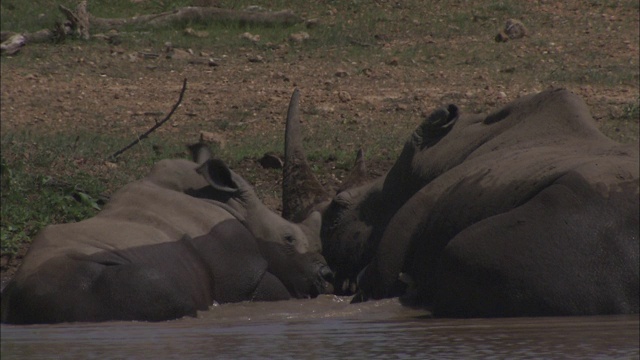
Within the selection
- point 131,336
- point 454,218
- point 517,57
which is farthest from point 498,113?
point 517,57

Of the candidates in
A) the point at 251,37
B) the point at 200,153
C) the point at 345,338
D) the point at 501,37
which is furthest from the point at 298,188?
the point at 501,37

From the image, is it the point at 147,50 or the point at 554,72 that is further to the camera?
the point at 147,50

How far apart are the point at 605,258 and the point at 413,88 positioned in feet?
28.9

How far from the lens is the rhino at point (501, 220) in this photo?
5594 millimetres

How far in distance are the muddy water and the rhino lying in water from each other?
0.19m

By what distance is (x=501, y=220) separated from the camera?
593 centimetres

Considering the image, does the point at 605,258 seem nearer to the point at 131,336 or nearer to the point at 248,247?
the point at 131,336

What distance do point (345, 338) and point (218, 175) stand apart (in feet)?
10.3

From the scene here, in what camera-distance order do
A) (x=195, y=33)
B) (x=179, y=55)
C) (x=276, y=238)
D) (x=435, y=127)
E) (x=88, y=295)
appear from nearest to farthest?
(x=88, y=295), (x=435, y=127), (x=276, y=238), (x=179, y=55), (x=195, y=33)

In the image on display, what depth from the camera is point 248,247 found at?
7883 millimetres

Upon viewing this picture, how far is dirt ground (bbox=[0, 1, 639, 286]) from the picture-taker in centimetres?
1279

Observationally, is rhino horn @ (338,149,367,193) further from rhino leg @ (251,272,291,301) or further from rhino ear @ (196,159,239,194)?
rhino leg @ (251,272,291,301)

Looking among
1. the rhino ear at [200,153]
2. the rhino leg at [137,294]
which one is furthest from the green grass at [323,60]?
the rhino leg at [137,294]

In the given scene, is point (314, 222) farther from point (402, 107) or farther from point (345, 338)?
point (402, 107)
